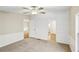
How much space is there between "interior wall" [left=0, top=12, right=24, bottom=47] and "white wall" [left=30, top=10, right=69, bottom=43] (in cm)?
147

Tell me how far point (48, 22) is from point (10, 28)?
3324 millimetres

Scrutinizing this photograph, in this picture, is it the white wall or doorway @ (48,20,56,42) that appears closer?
the white wall

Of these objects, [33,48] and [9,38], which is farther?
[9,38]

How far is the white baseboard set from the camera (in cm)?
623

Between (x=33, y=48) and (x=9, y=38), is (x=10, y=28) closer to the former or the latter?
(x=9, y=38)

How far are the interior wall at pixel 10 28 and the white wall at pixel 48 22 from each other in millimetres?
1472

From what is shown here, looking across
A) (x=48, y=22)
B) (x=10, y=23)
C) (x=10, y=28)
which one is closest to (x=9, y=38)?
(x=10, y=28)

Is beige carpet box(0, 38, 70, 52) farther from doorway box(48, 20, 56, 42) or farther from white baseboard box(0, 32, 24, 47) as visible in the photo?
doorway box(48, 20, 56, 42)

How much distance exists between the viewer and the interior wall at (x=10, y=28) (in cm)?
623

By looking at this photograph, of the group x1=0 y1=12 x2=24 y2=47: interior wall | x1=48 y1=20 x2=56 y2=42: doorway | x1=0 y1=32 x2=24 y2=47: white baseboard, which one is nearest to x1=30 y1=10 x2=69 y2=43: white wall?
x1=48 y1=20 x2=56 y2=42: doorway

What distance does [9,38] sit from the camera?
6957 mm

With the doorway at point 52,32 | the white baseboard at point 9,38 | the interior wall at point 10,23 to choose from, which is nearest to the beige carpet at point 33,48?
the white baseboard at point 9,38
